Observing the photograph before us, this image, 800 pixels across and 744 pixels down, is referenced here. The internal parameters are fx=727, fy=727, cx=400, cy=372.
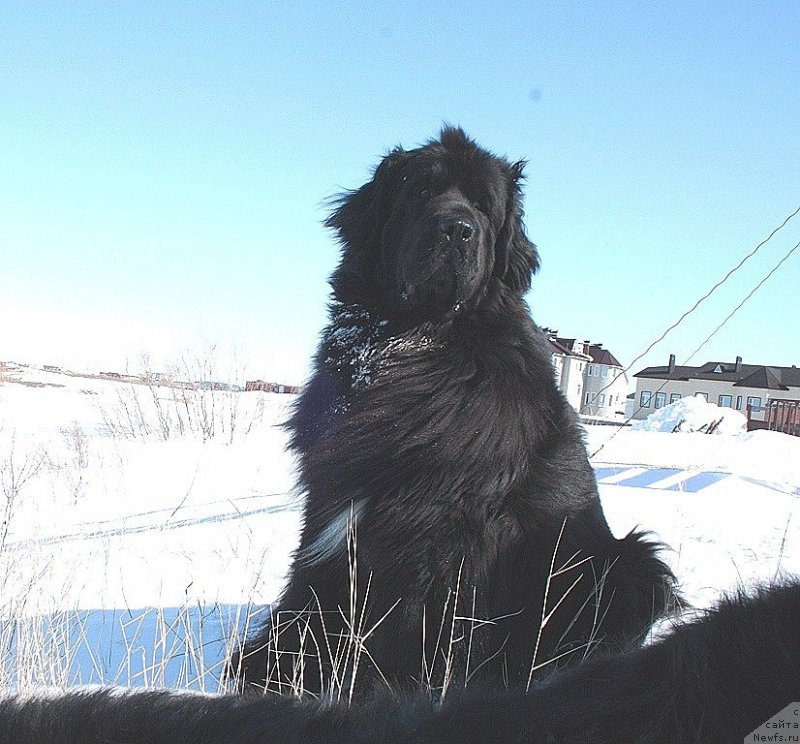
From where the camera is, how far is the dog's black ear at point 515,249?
3.60 meters

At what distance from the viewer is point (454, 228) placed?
334 cm

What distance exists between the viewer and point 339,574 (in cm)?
309

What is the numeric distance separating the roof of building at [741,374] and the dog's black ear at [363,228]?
68466mm

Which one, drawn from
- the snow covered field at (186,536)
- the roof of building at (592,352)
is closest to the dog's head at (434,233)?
the snow covered field at (186,536)

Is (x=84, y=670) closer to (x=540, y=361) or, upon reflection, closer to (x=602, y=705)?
(x=540, y=361)

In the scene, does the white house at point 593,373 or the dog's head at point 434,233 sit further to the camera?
the white house at point 593,373

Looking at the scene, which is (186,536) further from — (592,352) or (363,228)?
(592,352)

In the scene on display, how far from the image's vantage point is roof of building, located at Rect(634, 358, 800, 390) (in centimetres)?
6912

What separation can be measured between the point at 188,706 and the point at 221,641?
2.66 metres

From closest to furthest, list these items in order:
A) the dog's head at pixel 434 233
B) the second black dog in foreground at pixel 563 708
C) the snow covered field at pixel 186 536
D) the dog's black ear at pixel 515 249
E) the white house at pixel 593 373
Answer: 1. the second black dog in foreground at pixel 563 708
2. the dog's head at pixel 434 233
3. the snow covered field at pixel 186 536
4. the dog's black ear at pixel 515 249
5. the white house at pixel 593 373

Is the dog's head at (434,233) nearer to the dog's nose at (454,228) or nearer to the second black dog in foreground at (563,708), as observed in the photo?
the dog's nose at (454,228)

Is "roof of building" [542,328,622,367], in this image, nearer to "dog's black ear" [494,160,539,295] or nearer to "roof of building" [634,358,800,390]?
"roof of building" [634,358,800,390]

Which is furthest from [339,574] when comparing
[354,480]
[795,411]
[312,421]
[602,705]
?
[795,411]

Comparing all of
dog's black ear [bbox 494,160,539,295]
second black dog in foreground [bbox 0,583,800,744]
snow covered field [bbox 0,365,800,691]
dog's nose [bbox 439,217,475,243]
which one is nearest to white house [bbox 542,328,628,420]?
snow covered field [bbox 0,365,800,691]
